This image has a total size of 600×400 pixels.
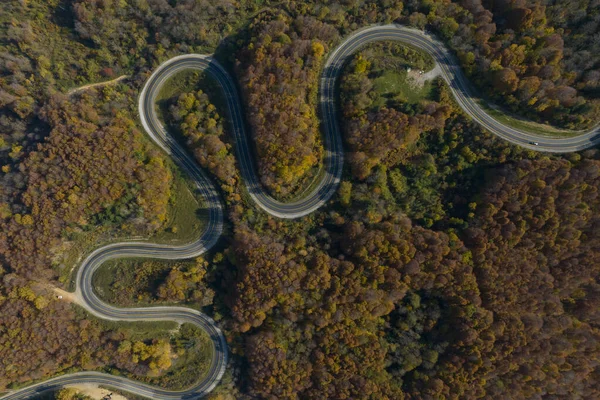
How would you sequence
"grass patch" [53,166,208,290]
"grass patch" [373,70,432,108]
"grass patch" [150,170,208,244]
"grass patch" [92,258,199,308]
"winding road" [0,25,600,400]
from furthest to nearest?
"grass patch" [150,170,208,244]
"grass patch" [53,166,208,290]
"grass patch" [92,258,199,308]
"winding road" [0,25,600,400]
"grass patch" [373,70,432,108]

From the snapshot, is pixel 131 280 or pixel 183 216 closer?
A: pixel 131 280

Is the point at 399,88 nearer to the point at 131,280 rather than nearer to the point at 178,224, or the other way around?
the point at 178,224

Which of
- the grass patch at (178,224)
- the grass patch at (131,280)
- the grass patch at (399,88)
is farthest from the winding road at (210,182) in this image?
the grass patch at (399,88)

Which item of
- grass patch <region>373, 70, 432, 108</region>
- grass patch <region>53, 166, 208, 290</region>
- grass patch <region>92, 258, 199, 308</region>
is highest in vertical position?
grass patch <region>373, 70, 432, 108</region>

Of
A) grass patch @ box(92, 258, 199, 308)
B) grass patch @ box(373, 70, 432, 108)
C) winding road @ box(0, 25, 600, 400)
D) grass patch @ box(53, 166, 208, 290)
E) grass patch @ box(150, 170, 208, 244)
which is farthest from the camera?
grass patch @ box(150, 170, 208, 244)

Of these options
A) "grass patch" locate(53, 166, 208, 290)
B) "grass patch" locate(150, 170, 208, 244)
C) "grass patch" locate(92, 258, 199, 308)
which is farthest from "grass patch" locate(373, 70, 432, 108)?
"grass patch" locate(92, 258, 199, 308)

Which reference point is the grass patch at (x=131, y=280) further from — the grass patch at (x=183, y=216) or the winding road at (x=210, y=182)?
the grass patch at (x=183, y=216)

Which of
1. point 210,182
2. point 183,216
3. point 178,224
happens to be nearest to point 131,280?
point 178,224

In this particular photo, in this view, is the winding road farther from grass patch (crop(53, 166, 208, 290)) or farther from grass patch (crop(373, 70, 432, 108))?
grass patch (crop(373, 70, 432, 108))

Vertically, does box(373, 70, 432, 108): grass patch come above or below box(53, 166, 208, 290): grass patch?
above
